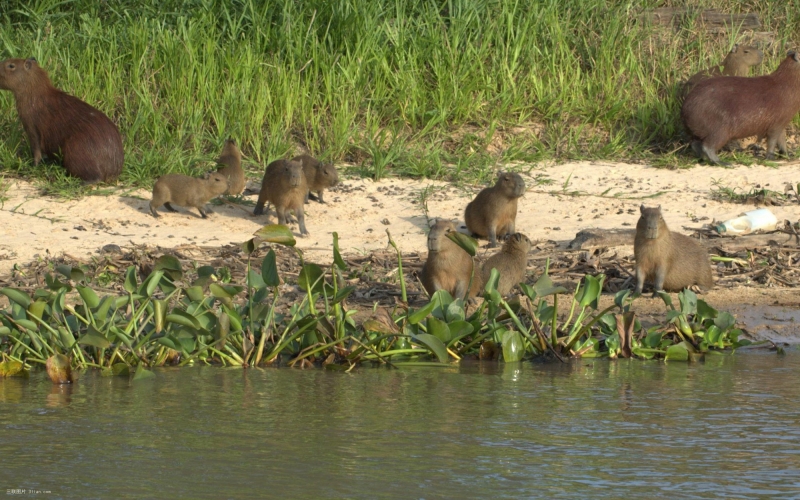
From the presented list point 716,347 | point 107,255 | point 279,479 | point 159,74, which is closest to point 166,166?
point 159,74

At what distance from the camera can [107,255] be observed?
6152 mm

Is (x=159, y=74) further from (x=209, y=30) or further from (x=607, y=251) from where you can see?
(x=607, y=251)

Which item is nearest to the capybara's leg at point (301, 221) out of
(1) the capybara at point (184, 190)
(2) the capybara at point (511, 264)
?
(1) the capybara at point (184, 190)

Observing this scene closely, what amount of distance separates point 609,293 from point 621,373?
1.39m

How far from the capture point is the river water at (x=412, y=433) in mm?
2838

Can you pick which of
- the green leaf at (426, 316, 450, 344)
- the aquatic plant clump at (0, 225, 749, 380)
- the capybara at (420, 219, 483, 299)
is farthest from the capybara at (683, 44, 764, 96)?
the green leaf at (426, 316, 450, 344)

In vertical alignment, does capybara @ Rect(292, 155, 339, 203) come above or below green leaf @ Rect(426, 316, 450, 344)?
above

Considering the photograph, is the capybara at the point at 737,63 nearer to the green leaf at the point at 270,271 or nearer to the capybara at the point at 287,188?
the capybara at the point at 287,188

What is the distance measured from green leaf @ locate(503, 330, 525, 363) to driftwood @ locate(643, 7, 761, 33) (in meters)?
5.63

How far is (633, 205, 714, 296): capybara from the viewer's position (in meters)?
5.44

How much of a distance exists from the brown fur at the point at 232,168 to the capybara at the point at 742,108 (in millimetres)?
3245

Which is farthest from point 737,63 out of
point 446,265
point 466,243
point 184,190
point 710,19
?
point 466,243

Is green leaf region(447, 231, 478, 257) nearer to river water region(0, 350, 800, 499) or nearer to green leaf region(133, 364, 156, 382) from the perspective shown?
river water region(0, 350, 800, 499)

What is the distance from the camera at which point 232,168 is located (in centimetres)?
752
